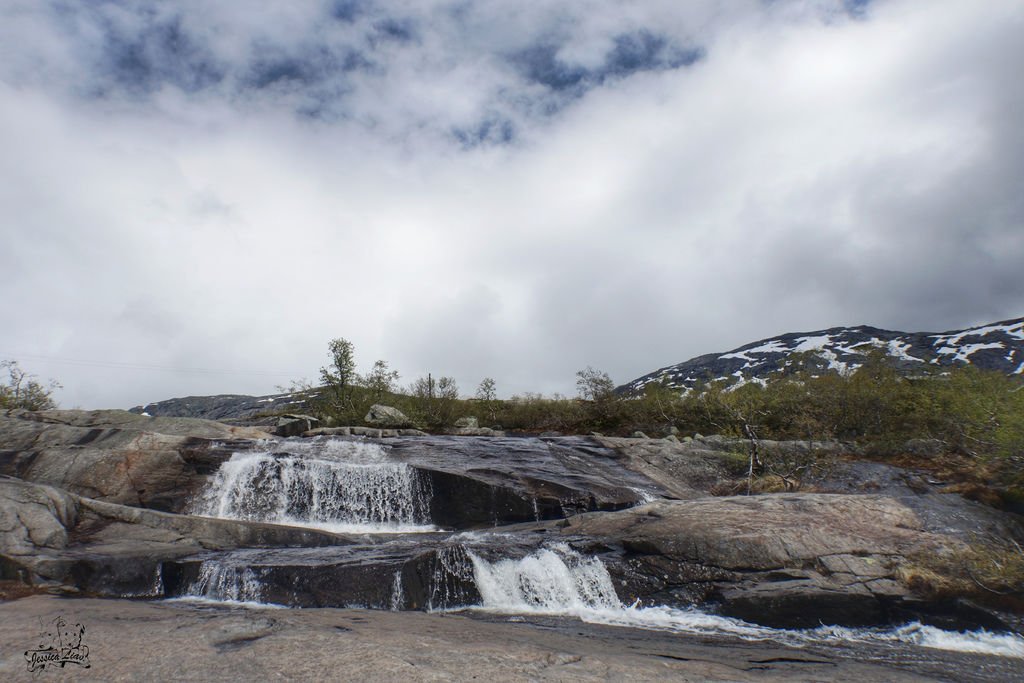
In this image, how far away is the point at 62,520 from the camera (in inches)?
514

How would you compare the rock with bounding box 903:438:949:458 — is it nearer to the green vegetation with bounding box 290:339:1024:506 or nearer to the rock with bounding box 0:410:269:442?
the green vegetation with bounding box 290:339:1024:506

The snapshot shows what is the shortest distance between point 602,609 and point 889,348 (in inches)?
5770

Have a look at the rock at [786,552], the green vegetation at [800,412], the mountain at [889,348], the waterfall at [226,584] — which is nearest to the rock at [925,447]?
the green vegetation at [800,412]

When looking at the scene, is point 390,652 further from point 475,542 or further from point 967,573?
point 967,573

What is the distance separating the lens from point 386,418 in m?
38.6

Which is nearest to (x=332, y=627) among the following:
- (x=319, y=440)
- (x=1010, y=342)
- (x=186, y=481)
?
(x=186, y=481)

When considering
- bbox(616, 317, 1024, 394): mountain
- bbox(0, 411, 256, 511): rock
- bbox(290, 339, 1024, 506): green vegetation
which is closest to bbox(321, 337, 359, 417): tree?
bbox(290, 339, 1024, 506): green vegetation

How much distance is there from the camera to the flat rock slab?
5.05 m

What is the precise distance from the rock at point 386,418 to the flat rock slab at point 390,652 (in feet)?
96.1

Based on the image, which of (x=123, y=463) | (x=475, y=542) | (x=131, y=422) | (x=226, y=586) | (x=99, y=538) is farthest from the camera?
(x=131, y=422)

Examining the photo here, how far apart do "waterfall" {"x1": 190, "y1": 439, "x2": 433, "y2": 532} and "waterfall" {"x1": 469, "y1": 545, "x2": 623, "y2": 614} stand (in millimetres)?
8264

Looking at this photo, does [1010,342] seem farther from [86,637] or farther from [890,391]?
[86,637]

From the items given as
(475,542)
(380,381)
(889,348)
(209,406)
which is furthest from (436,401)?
(209,406)

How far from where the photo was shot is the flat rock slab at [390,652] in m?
5.05
